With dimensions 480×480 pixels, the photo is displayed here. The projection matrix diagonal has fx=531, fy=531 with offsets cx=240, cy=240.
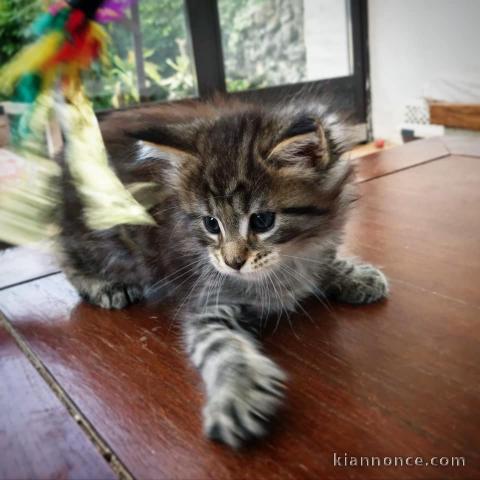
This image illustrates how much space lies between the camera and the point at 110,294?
2.82 feet

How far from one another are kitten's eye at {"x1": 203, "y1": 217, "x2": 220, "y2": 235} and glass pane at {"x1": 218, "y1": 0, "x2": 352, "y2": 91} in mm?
2172

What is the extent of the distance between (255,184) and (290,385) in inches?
11.0

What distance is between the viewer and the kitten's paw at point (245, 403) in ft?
1.69

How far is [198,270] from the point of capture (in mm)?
833

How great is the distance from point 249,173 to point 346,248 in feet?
1.08

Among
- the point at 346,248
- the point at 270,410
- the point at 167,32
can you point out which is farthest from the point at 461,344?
the point at 167,32

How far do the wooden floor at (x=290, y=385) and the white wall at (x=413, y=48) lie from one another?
5.90 ft

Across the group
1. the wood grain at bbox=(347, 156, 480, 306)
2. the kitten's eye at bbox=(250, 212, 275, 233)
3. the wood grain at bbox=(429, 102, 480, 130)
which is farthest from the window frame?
the kitten's eye at bbox=(250, 212, 275, 233)

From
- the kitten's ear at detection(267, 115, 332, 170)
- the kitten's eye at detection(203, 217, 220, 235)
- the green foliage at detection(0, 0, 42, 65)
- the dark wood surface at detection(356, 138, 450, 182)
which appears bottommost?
the dark wood surface at detection(356, 138, 450, 182)

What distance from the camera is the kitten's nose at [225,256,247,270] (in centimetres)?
74

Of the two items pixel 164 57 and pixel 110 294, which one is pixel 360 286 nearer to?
pixel 110 294

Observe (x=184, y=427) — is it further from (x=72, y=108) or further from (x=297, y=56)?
(x=297, y=56)

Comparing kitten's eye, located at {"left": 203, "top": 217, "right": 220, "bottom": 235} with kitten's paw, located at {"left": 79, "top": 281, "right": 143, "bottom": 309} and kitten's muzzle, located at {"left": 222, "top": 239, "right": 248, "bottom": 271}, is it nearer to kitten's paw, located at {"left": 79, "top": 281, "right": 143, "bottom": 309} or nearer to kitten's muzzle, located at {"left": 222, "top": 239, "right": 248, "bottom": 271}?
kitten's muzzle, located at {"left": 222, "top": 239, "right": 248, "bottom": 271}

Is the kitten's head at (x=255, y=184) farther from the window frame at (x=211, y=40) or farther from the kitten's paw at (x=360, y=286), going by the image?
the window frame at (x=211, y=40)
